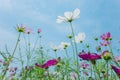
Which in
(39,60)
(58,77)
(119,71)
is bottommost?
(119,71)

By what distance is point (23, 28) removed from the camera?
1854 mm

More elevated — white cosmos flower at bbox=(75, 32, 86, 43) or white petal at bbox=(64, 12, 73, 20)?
white petal at bbox=(64, 12, 73, 20)

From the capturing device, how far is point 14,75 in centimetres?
308

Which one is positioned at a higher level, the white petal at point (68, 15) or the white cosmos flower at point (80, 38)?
the white petal at point (68, 15)

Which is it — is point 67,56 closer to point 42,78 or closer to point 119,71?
point 42,78

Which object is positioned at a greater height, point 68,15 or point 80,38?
point 68,15

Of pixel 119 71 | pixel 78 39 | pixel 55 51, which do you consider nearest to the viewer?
pixel 119 71

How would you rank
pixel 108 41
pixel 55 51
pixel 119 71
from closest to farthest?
pixel 119 71
pixel 108 41
pixel 55 51

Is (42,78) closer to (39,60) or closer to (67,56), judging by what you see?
(67,56)

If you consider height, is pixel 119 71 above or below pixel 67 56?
below

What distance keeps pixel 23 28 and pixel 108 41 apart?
789 millimetres

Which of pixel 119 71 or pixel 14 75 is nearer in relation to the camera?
pixel 119 71

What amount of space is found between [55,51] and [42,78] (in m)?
0.50

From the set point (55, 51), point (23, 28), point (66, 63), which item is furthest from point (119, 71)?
point (55, 51)
